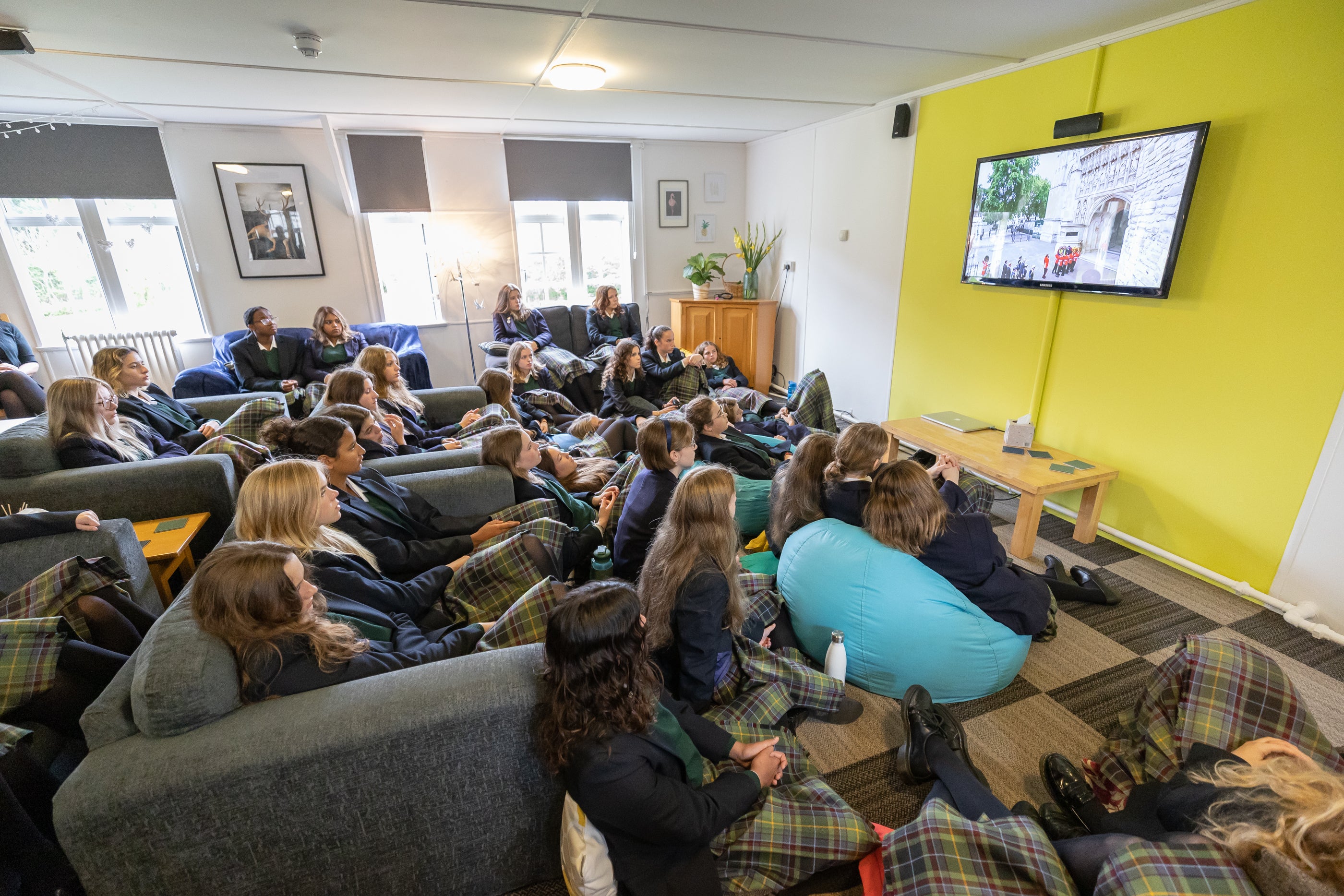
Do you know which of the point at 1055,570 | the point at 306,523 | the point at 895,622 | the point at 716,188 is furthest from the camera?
the point at 716,188

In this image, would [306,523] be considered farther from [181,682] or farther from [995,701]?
[995,701]

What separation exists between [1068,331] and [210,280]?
22.0ft

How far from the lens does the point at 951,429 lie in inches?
151

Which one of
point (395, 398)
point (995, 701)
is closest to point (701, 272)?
point (395, 398)

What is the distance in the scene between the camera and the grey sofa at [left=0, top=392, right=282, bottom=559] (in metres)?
2.33

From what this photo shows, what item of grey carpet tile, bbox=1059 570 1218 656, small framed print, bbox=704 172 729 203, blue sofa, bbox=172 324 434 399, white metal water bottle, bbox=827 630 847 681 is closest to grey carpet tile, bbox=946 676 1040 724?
white metal water bottle, bbox=827 630 847 681

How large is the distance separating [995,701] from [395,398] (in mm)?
3437

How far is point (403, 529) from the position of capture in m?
2.38

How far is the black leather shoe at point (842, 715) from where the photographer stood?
6.77 feet

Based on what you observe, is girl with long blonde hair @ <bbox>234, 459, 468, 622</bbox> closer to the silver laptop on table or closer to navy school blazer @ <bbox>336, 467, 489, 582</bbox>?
navy school blazer @ <bbox>336, 467, 489, 582</bbox>

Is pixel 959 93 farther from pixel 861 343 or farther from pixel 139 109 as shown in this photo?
pixel 139 109

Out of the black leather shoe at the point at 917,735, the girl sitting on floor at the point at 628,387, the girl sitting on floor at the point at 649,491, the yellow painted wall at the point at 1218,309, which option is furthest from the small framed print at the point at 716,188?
the black leather shoe at the point at 917,735

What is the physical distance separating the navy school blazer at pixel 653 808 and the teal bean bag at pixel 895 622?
82cm

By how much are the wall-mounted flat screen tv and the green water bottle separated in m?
2.83
